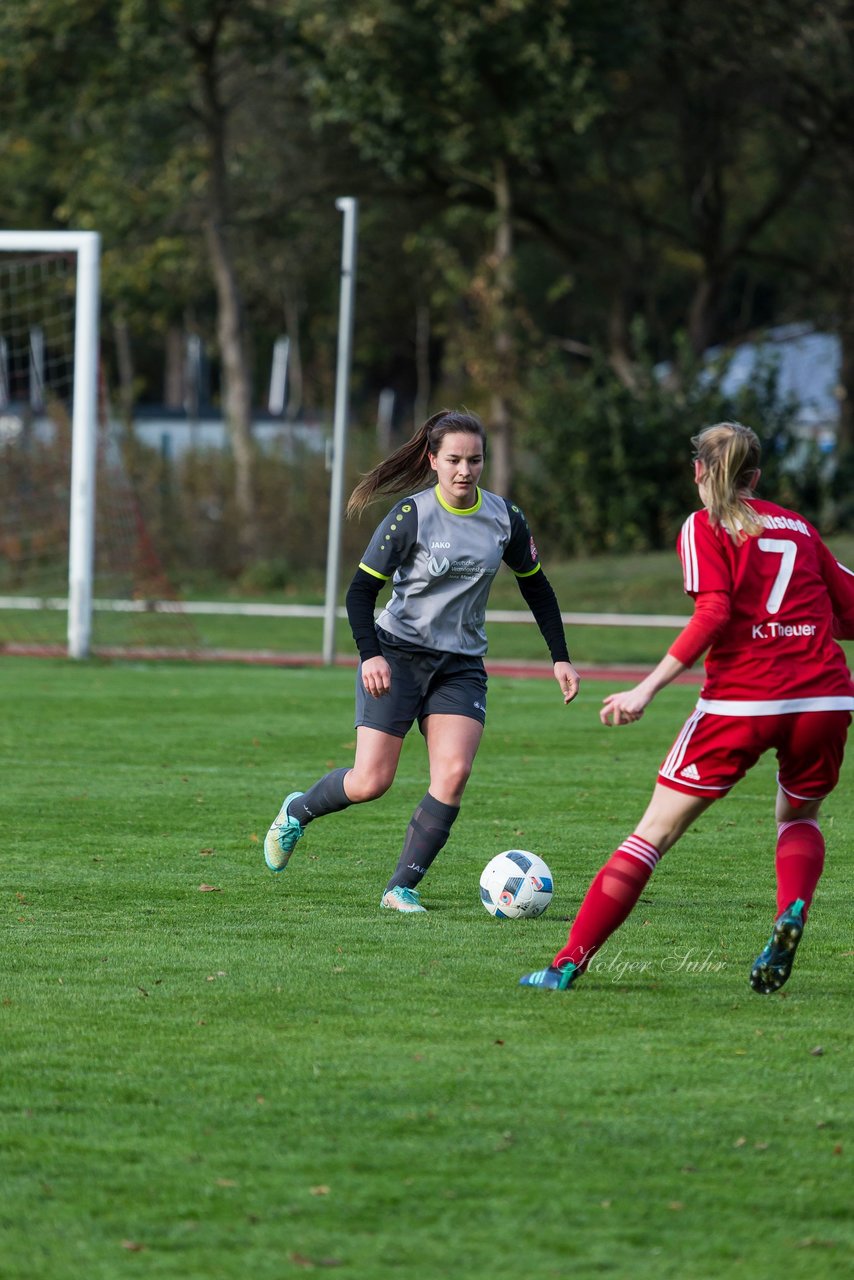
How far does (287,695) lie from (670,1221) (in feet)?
39.5

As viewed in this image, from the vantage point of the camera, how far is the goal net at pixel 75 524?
18.0 meters

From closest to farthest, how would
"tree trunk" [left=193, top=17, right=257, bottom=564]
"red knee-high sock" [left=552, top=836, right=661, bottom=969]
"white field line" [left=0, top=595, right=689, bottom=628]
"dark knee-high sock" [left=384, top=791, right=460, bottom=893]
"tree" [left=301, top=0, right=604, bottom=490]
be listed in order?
"red knee-high sock" [left=552, top=836, right=661, bottom=969] → "dark knee-high sock" [left=384, top=791, right=460, bottom=893] → "white field line" [left=0, top=595, right=689, bottom=628] → "tree" [left=301, top=0, right=604, bottom=490] → "tree trunk" [left=193, top=17, right=257, bottom=564]

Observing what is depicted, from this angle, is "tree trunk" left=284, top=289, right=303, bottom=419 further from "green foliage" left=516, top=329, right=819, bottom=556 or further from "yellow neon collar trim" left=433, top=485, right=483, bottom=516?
"yellow neon collar trim" left=433, top=485, right=483, bottom=516

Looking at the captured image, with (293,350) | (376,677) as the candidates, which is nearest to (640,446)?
(293,350)

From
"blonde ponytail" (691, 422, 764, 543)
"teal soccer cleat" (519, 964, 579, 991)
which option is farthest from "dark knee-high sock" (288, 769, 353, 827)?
"blonde ponytail" (691, 422, 764, 543)

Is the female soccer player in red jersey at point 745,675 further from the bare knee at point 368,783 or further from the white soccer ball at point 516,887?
the bare knee at point 368,783

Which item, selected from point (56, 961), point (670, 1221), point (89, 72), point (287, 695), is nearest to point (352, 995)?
point (56, 961)

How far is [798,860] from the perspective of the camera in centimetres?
576

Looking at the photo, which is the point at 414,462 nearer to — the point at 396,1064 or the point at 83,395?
the point at 396,1064

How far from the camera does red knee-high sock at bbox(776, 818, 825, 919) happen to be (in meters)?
5.70

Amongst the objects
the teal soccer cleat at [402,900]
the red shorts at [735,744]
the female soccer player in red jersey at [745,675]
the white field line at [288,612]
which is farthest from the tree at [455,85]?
the red shorts at [735,744]

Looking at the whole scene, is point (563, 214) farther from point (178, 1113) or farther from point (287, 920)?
point (178, 1113)

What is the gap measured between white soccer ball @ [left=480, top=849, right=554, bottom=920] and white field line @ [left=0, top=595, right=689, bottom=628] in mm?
14805

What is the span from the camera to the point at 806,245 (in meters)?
42.9
